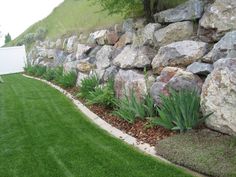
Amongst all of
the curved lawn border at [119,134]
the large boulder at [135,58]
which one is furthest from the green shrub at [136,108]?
the large boulder at [135,58]

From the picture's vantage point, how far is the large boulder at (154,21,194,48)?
9.03m

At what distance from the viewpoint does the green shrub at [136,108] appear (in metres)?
7.69

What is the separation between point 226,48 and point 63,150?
3497 millimetres

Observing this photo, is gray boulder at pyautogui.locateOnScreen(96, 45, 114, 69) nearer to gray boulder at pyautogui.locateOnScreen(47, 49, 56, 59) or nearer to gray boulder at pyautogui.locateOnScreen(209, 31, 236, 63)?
gray boulder at pyautogui.locateOnScreen(209, 31, 236, 63)

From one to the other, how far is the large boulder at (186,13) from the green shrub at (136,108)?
2408 mm

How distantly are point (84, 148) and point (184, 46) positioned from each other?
3.23 metres

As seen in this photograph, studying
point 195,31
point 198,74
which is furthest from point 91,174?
point 195,31

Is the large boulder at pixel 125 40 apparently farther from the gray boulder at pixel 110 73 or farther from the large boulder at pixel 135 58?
the gray boulder at pixel 110 73

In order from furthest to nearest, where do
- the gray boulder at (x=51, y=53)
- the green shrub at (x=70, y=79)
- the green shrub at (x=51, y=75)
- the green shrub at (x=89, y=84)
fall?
1. the gray boulder at (x=51, y=53)
2. the green shrub at (x=51, y=75)
3. the green shrub at (x=70, y=79)
4. the green shrub at (x=89, y=84)

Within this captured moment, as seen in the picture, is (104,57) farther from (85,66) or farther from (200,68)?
(200,68)

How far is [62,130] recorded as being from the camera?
8195 mm

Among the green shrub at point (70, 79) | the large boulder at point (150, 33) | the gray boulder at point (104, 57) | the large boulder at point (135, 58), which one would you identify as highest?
the large boulder at point (150, 33)

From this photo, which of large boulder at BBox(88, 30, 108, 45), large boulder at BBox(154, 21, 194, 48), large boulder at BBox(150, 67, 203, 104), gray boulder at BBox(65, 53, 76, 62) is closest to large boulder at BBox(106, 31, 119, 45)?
large boulder at BBox(88, 30, 108, 45)

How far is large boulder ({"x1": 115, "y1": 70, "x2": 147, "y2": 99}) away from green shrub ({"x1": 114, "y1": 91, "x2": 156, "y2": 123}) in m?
0.22
